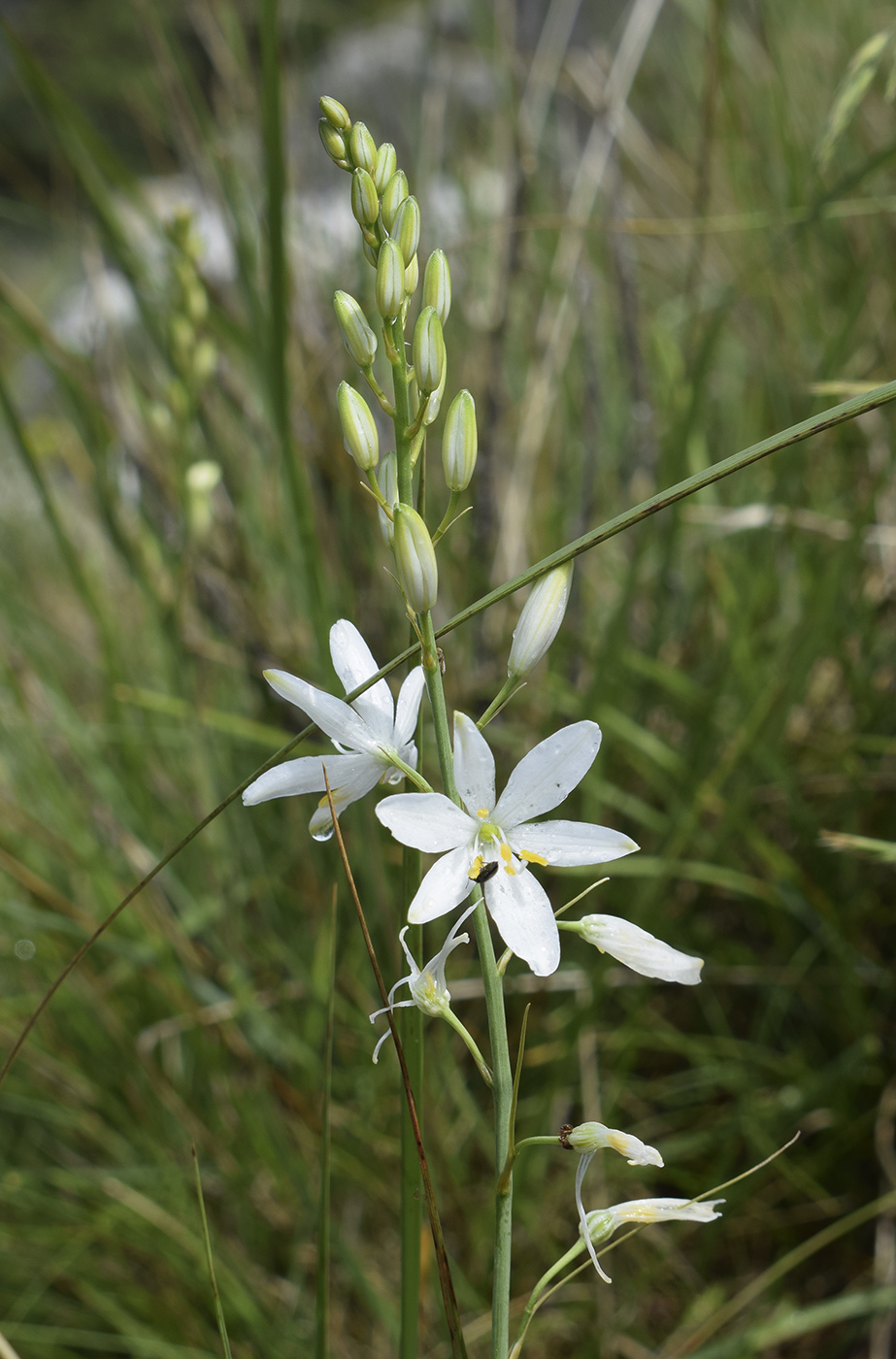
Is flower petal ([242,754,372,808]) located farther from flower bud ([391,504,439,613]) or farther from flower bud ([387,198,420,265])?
flower bud ([387,198,420,265])

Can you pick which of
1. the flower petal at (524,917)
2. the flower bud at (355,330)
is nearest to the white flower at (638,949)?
the flower petal at (524,917)

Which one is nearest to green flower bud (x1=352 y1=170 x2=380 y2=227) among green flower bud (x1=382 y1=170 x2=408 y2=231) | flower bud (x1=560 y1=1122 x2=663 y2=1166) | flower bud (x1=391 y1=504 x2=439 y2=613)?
green flower bud (x1=382 y1=170 x2=408 y2=231)

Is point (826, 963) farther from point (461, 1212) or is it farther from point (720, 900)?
point (461, 1212)

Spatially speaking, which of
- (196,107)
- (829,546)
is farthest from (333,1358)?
(196,107)

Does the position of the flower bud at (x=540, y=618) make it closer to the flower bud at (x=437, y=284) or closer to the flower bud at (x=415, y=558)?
the flower bud at (x=415, y=558)

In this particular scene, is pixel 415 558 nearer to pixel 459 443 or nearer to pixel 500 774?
pixel 459 443

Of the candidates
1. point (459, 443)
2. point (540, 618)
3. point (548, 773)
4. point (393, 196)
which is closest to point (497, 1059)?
point (548, 773)
